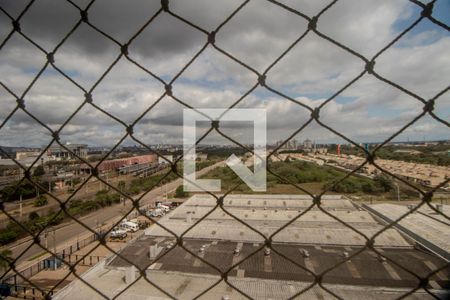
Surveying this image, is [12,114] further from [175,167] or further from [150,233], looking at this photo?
[150,233]

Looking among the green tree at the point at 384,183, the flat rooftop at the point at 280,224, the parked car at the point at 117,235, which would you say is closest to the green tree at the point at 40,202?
the parked car at the point at 117,235

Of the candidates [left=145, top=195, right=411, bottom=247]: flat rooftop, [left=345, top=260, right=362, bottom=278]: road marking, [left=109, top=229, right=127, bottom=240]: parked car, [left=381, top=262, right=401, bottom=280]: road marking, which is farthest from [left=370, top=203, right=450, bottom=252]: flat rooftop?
[left=109, top=229, right=127, bottom=240]: parked car

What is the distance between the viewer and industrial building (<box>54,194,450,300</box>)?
15.8ft

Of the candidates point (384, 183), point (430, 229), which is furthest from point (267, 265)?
point (384, 183)

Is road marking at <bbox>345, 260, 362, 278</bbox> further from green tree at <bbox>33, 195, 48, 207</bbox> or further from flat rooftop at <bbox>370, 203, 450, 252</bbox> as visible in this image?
green tree at <bbox>33, 195, 48, 207</bbox>

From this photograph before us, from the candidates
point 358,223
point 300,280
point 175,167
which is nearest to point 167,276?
point 300,280

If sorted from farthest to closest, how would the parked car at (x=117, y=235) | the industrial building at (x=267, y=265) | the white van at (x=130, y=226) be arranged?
the white van at (x=130, y=226)
the parked car at (x=117, y=235)
the industrial building at (x=267, y=265)

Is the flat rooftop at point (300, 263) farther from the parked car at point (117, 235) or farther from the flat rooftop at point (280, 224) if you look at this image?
the parked car at point (117, 235)

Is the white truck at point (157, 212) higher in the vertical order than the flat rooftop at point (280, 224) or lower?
lower

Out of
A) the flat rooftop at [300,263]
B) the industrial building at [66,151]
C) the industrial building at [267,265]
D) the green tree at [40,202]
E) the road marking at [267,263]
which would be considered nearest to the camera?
the industrial building at [66,151]

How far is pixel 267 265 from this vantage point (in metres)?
5.76

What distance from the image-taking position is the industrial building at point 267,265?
482 centimetres

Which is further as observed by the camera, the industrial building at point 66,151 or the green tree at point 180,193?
the green tree at point 180,193

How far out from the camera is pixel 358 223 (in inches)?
353
